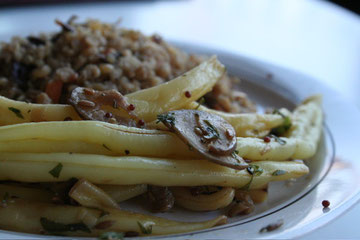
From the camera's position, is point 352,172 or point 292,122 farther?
point 292,122

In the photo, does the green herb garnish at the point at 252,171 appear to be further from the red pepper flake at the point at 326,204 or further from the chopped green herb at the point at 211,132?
the red pepper flake at the point at 326,204

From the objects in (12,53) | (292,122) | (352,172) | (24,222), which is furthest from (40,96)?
(352,172)

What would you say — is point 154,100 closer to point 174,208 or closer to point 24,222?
point 174,208

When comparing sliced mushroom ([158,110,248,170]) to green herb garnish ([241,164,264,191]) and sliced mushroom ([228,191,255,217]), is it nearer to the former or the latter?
green herb garnish ([241,164,264,191])

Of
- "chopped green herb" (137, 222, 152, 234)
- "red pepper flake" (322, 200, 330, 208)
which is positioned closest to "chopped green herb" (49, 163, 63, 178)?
"chopped green herb" (137, 222, 152, 234)

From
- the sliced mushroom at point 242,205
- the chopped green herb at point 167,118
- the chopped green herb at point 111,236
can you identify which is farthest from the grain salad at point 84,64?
the chopped green herb at point 111,236
